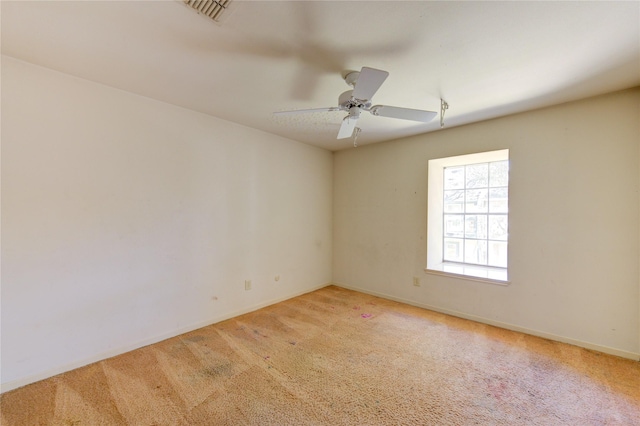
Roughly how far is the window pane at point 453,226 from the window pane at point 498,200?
40 cm

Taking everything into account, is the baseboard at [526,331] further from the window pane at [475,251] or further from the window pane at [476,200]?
the window pane at [476,200]

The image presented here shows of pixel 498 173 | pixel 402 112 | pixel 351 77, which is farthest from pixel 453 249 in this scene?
pixel 351 77

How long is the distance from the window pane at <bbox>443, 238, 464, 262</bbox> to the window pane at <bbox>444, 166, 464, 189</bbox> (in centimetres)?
76

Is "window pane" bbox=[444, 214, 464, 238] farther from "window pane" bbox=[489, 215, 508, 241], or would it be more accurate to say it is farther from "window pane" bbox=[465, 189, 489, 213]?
"window pane" bbox=[489, 215, 508, 241]

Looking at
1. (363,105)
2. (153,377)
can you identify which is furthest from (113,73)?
(153,377)

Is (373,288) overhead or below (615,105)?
below

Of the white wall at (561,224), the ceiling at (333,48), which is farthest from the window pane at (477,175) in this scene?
the ceiling at (333,48)

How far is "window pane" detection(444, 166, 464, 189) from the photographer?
3.62 m

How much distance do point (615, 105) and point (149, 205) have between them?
432cm

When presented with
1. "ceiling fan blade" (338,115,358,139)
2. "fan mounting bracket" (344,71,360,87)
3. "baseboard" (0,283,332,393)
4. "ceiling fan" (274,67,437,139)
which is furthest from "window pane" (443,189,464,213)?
"baseboard" (0,283,332,393)

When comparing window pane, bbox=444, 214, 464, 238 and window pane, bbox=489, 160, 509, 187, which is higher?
window pane, bbox=489, 160, 509, 187

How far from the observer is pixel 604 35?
1519 millimetres

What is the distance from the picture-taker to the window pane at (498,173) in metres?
3.26

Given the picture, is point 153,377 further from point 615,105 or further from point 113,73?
point 615,105
